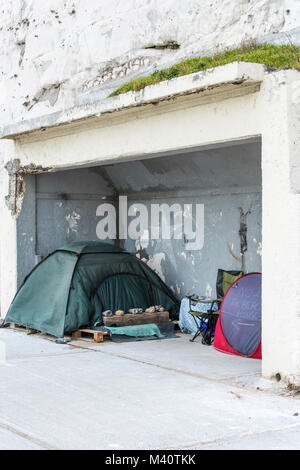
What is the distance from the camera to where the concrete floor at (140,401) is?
498cm

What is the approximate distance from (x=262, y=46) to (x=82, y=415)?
509 cm

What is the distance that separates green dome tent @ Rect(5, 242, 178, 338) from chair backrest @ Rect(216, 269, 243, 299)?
1057 millimetres

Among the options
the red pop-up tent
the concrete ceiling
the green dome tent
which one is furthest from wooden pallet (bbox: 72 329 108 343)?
the concrete ceiling

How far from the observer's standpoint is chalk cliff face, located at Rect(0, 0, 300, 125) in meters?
10.3

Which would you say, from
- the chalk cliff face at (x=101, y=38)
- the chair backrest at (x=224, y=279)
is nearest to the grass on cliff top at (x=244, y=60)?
the chalk cliff face at (x=101, y=38)

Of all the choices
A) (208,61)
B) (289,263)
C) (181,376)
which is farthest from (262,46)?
(181,376)

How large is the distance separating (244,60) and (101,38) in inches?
241

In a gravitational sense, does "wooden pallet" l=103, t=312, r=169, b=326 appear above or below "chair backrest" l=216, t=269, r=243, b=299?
below

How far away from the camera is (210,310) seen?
9117 millimetres

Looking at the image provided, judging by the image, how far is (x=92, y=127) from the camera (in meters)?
9.27

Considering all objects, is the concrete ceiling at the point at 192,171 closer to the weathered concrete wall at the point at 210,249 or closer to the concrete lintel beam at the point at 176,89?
the weathered concrete wall at the point at 210,249

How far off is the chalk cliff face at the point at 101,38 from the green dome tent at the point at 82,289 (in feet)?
9.34

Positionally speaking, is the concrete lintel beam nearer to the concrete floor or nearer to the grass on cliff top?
the grass on cliff top

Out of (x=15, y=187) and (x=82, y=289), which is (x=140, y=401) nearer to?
(x=82, y=289)
